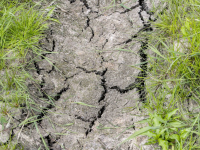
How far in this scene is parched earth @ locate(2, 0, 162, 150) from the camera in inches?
64.6

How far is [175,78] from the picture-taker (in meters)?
1.70

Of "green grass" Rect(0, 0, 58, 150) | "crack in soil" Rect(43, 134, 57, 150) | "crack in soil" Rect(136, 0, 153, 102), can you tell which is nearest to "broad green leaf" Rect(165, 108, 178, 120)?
"crack in soil" Rect(136, 0, 153, 102)

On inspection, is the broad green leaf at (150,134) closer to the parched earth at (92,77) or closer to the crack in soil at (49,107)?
the parched earth at (92,77)

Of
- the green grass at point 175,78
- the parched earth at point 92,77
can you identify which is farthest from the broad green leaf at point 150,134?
the parched earth at point 92,77

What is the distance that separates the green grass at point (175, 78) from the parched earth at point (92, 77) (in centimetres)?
12

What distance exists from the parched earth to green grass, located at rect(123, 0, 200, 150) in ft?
0.38

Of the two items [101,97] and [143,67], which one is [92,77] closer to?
[101,97]

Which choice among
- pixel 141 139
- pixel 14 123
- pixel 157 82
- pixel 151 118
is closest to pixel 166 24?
pixel 157 82

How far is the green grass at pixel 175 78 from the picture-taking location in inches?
58.1

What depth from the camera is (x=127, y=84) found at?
184 cm

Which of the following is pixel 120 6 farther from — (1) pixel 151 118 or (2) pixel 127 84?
(1) pixel 151 118

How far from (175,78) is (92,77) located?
0.70 m

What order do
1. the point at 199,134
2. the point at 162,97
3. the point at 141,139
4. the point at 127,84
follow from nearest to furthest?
the point at 199,134 → the point at 141,139 → the point at 162,97 → the point at 127,84

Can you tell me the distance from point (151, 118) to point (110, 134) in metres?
0.34
